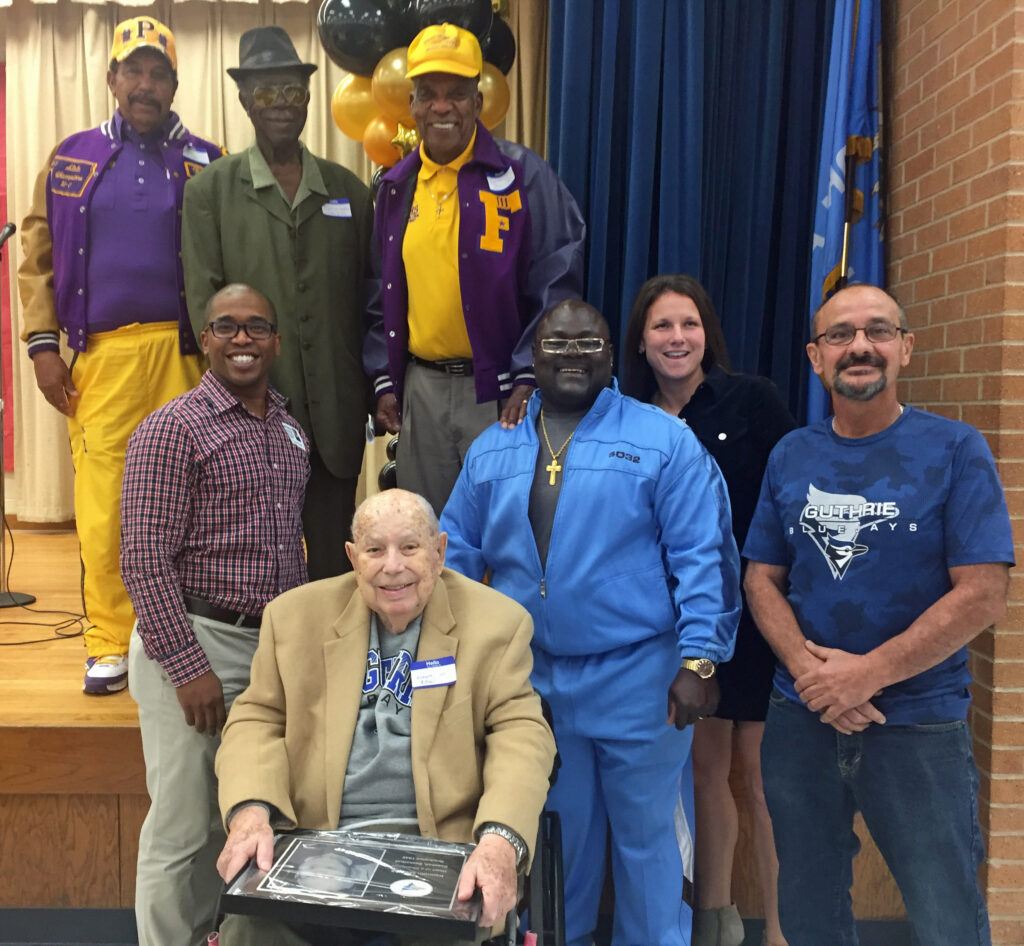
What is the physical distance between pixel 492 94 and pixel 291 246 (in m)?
0.91

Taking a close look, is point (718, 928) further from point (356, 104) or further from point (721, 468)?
point (356, 104)

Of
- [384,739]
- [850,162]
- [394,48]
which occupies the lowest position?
[384,739]

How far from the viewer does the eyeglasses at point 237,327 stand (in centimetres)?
202

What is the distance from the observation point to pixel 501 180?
7.84 feet

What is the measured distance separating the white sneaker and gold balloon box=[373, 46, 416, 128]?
1837 millimetres

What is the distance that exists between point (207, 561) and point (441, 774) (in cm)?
72

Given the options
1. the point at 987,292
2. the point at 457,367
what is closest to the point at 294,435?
the point at 457,367

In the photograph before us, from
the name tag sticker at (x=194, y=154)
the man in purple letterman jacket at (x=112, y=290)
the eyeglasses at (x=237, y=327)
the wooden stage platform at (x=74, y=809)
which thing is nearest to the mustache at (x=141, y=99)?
the man in purple letterman jacket at (x=112, y=290)

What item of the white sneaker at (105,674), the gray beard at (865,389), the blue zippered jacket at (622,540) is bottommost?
the white sneaker at (105,674)

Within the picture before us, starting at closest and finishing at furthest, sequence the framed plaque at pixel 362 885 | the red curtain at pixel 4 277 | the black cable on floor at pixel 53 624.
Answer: the framed plaque at pixel 362 885
the black cable on floor at pixel 53 624
the red curtain at pixel 4 277

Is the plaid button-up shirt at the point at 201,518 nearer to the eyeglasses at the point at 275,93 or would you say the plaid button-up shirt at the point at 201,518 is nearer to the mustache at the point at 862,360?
the eyeglasses at the point at 275,93

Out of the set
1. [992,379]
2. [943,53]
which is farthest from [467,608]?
[943,53]

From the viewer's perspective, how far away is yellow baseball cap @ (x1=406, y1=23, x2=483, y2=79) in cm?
227

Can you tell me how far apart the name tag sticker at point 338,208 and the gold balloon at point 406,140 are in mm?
357
